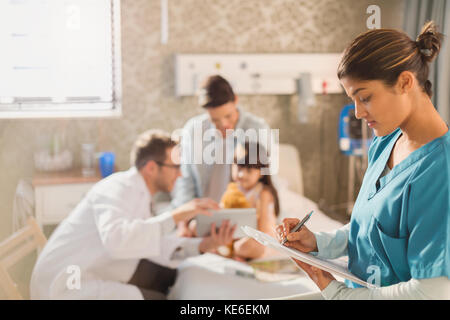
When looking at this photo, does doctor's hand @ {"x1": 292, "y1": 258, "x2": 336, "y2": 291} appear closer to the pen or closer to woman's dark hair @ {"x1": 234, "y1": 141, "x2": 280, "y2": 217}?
the pen

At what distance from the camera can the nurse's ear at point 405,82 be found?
655 mm

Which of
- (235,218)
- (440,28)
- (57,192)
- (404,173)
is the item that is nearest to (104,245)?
(235,218)

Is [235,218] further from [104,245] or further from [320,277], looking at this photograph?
[320,277]

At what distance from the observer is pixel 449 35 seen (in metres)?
1.26

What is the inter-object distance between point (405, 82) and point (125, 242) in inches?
37.7

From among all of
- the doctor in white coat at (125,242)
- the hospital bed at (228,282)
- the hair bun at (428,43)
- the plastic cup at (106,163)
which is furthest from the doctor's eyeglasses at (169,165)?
the hair bun at (428,43)

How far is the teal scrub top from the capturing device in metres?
Answer: 0.63

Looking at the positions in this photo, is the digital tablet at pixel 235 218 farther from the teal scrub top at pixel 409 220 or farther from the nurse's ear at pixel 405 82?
the nurse's ear at pixel 405 82

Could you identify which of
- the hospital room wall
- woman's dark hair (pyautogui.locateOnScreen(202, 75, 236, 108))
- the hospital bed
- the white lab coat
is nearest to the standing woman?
the hospital bed

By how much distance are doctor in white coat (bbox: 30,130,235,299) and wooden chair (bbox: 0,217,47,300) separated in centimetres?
7

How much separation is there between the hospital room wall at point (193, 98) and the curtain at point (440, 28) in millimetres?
596

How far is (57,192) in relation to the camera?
1.85 m
